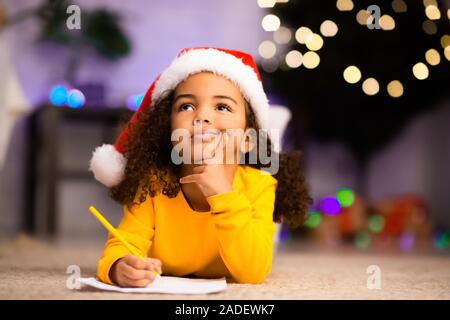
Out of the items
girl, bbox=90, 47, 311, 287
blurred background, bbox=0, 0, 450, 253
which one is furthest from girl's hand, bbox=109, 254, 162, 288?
blurred background, bbox=0, 0, 450, 253

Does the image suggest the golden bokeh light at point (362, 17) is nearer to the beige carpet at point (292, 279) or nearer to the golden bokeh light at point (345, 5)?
the golden bokeh light at point (345, 5)

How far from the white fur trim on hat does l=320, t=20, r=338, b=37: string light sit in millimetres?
1460

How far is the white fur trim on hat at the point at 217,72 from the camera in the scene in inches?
39.5

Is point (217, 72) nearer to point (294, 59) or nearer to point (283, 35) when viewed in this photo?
point (294, 59)

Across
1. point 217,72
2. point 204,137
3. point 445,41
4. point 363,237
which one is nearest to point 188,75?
point 217,72

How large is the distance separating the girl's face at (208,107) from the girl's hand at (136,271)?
0.21 meters

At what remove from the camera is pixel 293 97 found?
8.34 ft

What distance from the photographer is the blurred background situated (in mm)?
2383

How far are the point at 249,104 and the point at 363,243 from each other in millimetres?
1515

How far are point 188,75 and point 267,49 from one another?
1.90m

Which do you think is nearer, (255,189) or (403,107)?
(255,189)

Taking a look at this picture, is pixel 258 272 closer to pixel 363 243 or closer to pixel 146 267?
pixel 146 267

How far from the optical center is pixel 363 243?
241 centimetres
